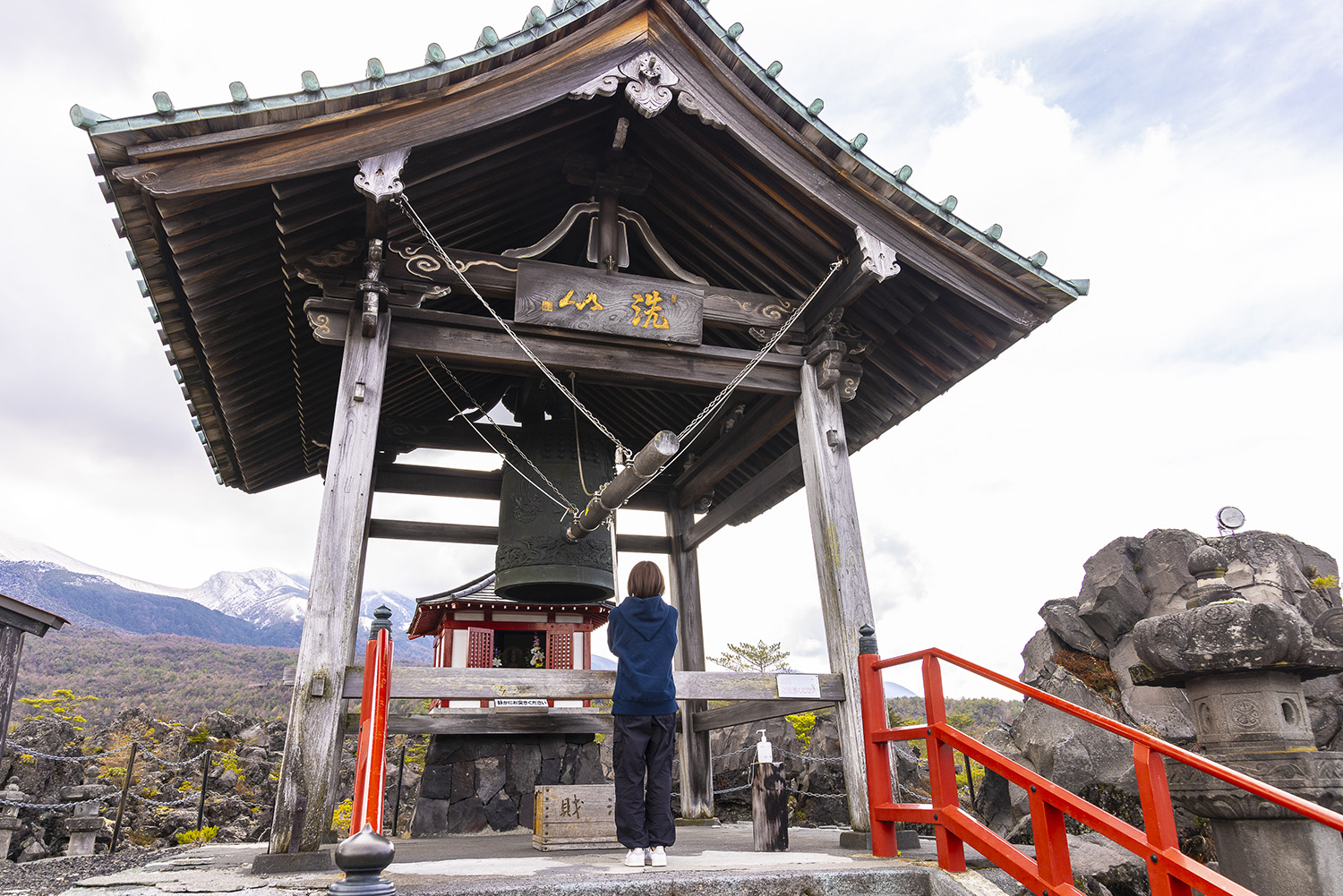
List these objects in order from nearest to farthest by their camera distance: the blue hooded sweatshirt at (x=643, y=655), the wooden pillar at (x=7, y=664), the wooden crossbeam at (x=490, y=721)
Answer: the blue hooded sweatshirt at (x=643, y=655) < the wooden crossbeam at (x=490, y=721) < the wooden pillar at (x=7, y=664)

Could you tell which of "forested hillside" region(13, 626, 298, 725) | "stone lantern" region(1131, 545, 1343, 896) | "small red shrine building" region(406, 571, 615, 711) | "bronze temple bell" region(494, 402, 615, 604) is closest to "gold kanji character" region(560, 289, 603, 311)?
"bronze temple bell" region(494, 402, 615, 604)

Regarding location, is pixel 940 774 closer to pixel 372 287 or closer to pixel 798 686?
pixel 798 686

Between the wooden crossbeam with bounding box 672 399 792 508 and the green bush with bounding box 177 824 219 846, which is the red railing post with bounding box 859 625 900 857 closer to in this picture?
the wooden crossbeam with bounding box 672 399 792 508

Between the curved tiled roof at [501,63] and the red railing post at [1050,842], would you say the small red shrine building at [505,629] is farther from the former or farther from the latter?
the red railing post at [1050,842]

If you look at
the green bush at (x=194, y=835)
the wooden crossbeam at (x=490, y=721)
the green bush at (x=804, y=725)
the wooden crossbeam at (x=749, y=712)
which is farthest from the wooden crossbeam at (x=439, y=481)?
the green bush at (x=194, y=835)

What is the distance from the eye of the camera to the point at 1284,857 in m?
4.86

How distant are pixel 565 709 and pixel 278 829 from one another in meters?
2.62

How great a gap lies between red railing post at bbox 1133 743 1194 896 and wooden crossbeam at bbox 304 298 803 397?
4.02 metres

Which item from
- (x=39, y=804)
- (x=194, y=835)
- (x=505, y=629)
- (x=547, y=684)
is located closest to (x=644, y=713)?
(x=547, y=684)

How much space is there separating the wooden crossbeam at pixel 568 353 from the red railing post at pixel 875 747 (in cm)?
236

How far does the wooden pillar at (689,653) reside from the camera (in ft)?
28.3

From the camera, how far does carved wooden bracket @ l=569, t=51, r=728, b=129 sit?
5352mm

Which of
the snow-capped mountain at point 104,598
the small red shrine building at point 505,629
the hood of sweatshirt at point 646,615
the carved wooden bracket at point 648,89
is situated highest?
the snow-capped mountain at point 104,598

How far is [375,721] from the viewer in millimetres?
3314
